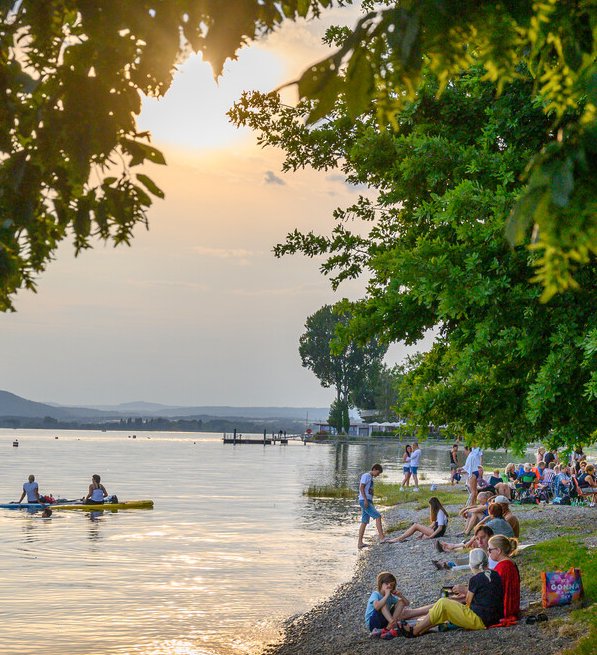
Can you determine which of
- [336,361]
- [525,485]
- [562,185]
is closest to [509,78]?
[562,185]

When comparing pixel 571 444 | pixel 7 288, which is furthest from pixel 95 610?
pixel 7 288

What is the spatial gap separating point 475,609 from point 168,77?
10870 millimetres

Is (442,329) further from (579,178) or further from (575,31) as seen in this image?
(579,178)

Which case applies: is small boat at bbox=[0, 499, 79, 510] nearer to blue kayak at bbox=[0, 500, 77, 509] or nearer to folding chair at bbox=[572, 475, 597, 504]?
blue kayak at bbox=[0, 500, 77, 509]

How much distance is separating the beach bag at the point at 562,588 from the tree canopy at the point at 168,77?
9.90 meters

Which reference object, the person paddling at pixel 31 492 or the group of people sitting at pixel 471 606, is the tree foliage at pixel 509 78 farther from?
the person paddling at pixel 31 492

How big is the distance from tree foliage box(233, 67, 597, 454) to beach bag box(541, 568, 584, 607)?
191 centimetres

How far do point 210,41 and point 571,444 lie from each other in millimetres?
10934

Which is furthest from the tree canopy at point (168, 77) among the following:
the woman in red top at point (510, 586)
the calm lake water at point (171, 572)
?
the calm lake water at point (171, 572)

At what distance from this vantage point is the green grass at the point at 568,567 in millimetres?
11273

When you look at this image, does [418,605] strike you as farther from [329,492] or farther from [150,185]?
[329,492]

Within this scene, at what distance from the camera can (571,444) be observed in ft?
44.1

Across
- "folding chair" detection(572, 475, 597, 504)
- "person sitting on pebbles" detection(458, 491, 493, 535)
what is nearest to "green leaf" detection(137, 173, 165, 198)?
"person sitting on pebbles" detection(458, 491, 493, 535)

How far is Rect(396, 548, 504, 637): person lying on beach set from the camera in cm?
1321
